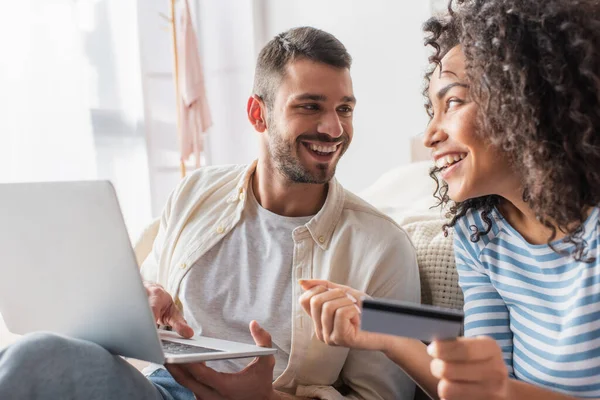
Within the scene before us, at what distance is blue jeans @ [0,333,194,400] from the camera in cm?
94

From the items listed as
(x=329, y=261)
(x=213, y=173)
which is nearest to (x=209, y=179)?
(x=213, y=173)

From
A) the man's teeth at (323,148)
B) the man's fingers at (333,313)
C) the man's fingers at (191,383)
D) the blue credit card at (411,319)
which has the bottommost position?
the man's fingers at (191,383)

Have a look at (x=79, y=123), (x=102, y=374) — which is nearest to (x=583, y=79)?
(x=102, y=374)

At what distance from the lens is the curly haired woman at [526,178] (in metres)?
0.99

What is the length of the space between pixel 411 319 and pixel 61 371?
0.53m

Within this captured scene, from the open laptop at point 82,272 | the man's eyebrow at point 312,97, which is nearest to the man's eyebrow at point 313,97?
the man's eyebrow at point 312,97

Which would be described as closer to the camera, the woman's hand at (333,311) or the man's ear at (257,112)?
the woman's hand at (333,311)

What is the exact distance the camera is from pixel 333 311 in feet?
3.41

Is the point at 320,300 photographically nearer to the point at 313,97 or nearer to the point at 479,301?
the point at 479,301

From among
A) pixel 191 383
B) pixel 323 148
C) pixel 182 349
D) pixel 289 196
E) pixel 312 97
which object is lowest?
pixel 191 383

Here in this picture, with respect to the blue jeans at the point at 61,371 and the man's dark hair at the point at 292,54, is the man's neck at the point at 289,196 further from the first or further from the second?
the blue jeans at the point at 61,371

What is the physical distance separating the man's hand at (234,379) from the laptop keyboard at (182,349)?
11 centimetres

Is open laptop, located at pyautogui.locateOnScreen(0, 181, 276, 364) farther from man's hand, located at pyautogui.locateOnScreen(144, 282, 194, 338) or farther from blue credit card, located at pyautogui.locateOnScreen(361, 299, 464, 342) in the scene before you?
blue credit card, located at pyautogui.locateOnScreen(361, 299, 464, 342)

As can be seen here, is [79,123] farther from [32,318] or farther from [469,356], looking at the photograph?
[469,356]
